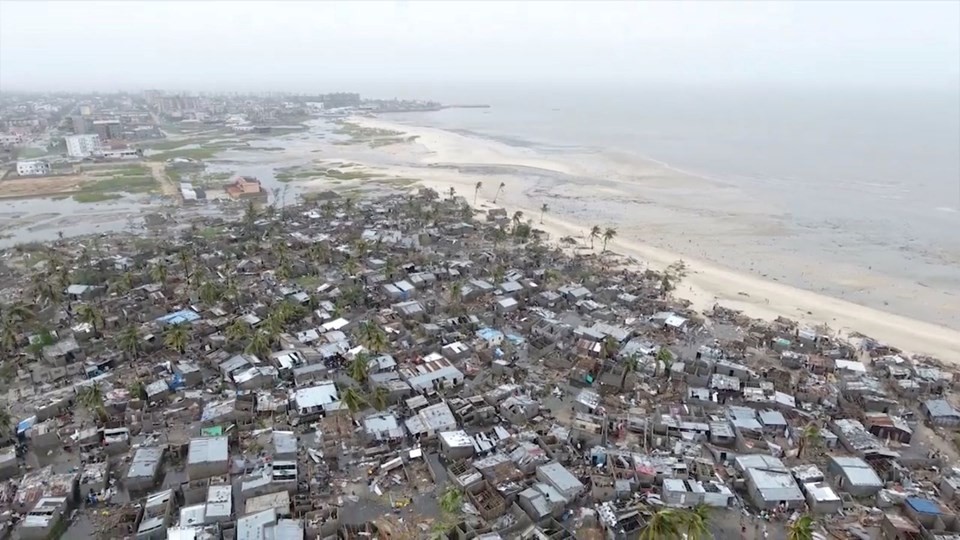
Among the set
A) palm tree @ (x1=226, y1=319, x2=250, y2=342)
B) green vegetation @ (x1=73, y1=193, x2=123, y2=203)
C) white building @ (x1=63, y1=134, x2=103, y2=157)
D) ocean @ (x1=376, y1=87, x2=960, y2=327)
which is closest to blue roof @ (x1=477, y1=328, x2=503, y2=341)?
palm tree @ (x1=226, y1=319, x2=250, y2=342)

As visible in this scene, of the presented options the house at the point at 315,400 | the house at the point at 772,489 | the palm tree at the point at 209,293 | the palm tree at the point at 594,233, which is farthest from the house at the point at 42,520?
the palm tree at the point at 594,233

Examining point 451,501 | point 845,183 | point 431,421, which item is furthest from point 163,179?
point 845,183

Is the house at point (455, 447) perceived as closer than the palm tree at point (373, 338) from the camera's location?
Yes

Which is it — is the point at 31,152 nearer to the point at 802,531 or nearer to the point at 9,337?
the point at 9,337

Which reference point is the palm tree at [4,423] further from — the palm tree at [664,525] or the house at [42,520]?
the palm tree at [664,525]

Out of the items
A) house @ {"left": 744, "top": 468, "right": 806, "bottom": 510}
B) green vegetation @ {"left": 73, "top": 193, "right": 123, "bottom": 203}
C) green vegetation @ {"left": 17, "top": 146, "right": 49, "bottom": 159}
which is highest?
green vegetation @ {"left": 17, "top": 146, "right": 49, "bottom": 159}

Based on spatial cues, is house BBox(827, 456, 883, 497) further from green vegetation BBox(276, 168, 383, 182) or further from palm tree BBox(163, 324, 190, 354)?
green vegetation BBox(276, 168, 383, 182)
